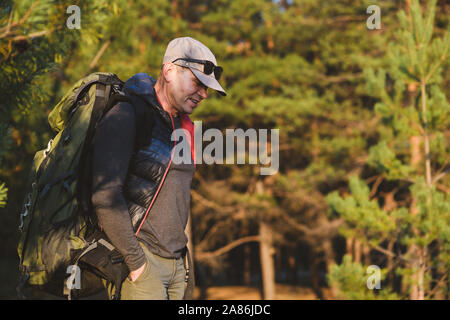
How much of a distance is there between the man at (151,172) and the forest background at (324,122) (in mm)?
2743

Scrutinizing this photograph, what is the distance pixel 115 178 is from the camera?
1.64 meters

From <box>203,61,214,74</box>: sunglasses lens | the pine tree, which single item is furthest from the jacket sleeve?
the pine tree

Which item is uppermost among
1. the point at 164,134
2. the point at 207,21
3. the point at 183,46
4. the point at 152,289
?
the point at 207,21

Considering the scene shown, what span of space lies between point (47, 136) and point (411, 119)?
15.1ft

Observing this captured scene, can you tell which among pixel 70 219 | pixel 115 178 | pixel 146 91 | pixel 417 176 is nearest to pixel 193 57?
pixel 146 91

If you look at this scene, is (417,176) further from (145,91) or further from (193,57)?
(145,91)

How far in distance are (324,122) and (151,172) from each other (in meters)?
13.6

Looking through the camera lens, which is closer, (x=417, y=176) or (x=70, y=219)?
(x=70, y=219)

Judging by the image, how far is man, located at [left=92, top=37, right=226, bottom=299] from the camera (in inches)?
65.0

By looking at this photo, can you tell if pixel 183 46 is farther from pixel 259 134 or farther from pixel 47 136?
pixel 259 134

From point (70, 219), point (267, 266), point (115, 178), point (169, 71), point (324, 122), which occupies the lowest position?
point (267, 266)

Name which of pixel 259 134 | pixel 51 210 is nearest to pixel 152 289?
pixel 51 210

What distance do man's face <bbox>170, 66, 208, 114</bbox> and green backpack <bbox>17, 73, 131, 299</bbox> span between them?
28 centimetres

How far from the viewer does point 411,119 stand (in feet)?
18.7
